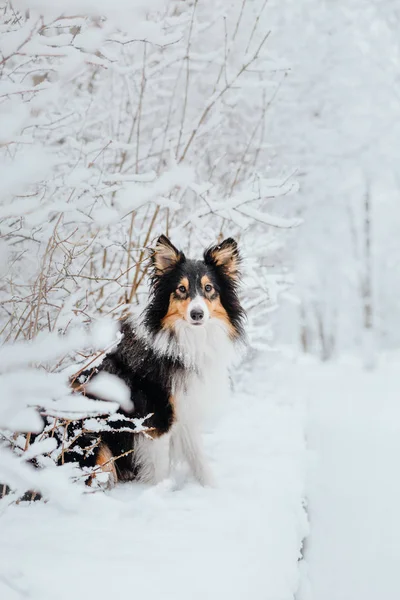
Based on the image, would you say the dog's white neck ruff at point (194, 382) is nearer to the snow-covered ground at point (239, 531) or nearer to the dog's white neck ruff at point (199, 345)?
the dog's white neck ruff at point (199, 345)

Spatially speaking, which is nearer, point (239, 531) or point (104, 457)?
point (239, 531)

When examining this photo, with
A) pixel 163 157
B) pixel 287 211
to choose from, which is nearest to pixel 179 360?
pixel 163 157

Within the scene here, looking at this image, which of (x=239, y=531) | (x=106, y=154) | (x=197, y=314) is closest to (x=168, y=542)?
(x=239, y=531)

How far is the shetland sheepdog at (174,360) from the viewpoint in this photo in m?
3.99

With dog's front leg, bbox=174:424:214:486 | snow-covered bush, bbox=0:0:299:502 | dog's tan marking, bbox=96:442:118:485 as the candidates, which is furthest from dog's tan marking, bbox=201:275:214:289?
dog's tan marking, bbox=96:442:118:485

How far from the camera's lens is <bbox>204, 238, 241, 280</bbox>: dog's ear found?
4.21 meters

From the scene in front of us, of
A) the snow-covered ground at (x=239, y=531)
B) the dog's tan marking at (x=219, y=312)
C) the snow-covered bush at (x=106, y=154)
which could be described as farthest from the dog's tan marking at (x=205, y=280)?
the snow-covered ground at (x=239, y=531)

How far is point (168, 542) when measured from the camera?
9.38 ft

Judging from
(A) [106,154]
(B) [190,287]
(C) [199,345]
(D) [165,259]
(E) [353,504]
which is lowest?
(E) [353,504]

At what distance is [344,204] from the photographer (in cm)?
1534

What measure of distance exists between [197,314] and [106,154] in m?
2.52

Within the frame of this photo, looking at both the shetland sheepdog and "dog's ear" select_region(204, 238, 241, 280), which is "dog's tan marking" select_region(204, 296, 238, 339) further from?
"dog's ear" select_region(204, 238, 241, 280)

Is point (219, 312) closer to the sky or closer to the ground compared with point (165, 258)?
closer to the ground

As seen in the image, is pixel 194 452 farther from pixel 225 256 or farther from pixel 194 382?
pixel 225 256
